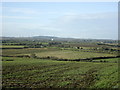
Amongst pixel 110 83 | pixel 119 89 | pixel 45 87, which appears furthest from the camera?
pixel 110 83

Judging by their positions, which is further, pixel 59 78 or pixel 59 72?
pixel 59 72

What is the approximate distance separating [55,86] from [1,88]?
5.16 meters

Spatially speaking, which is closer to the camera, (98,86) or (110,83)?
(98,86)

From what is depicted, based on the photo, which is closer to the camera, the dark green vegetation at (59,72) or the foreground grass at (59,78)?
the foreground grass at (59,78)

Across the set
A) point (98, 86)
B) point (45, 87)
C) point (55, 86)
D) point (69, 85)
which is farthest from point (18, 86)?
point (98, 86)

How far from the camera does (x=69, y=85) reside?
52.1ft

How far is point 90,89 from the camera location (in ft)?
47.4

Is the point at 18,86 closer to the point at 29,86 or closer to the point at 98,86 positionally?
the point at 29,86

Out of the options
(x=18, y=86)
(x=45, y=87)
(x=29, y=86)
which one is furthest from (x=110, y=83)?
(x=18, y=86)

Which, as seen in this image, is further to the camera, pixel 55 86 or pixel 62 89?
pixel 55 86

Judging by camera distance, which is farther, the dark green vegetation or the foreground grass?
the dark green vegetation

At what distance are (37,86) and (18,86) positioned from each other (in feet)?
6.17

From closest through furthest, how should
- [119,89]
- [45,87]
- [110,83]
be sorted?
[119,89] → [45,87] → [110,83]

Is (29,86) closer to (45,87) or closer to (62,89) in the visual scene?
(45,87)
